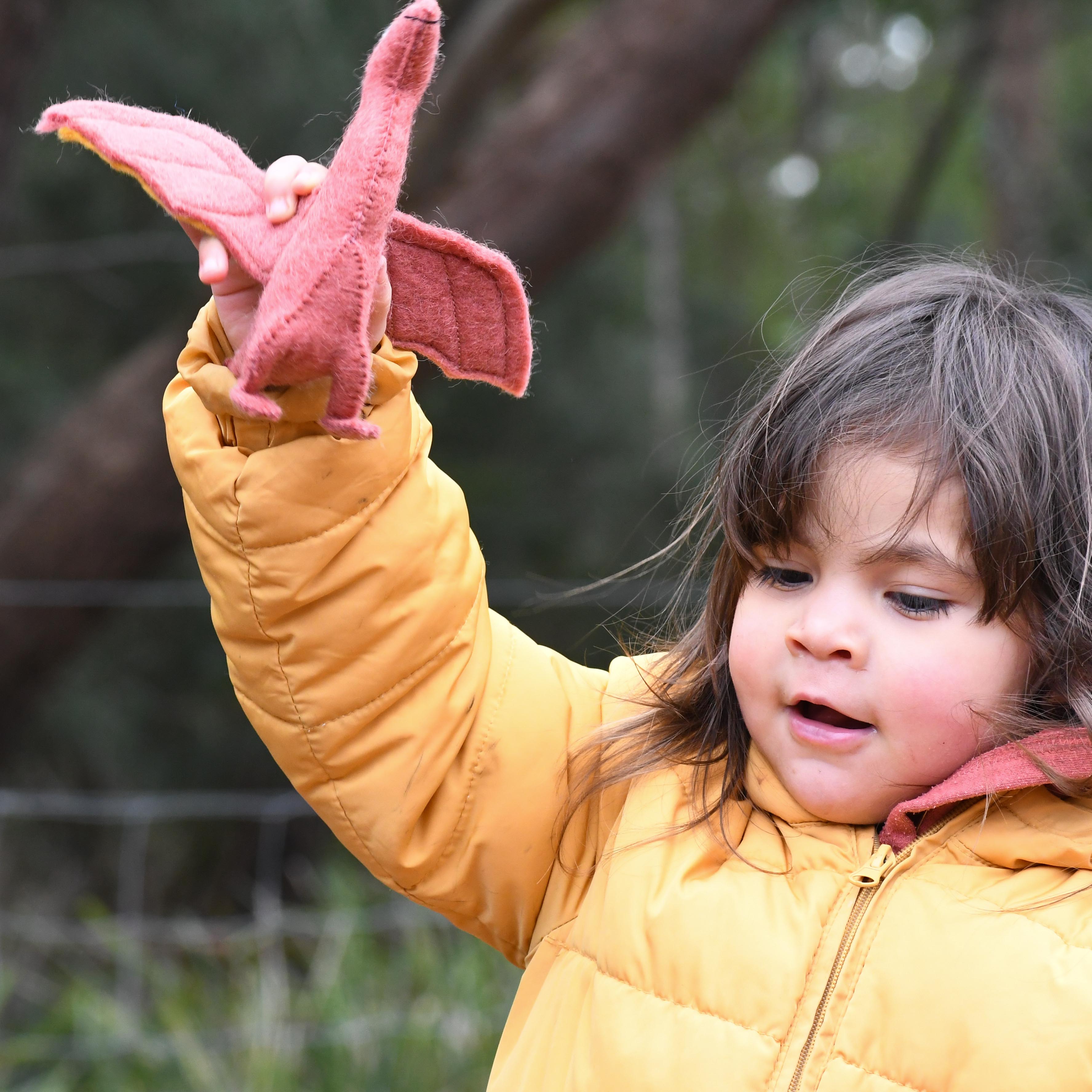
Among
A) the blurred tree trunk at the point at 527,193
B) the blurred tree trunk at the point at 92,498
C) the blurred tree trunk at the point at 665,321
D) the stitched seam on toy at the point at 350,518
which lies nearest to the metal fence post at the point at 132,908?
the blurred tree trunk at the point at 92,498

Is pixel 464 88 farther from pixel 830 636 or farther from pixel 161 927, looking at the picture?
pixel 830 636

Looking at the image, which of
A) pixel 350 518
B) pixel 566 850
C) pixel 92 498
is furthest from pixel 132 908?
pixel 350 518

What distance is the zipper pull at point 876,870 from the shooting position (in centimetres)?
92

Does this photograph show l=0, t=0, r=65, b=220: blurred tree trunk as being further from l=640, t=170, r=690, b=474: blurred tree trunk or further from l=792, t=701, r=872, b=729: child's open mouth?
l=640, t=170, r=690, b=474: blurred tree trunk

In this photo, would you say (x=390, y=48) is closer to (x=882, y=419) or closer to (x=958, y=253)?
(x=882, y=419)

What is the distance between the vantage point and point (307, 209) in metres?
0.87

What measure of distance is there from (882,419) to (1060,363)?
0.57ft

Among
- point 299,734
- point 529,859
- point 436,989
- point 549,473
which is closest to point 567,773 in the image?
point 529,859

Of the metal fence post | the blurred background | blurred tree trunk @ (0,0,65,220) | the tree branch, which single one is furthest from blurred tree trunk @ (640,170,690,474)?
blurred tree trunk @ (0,0,65,220)

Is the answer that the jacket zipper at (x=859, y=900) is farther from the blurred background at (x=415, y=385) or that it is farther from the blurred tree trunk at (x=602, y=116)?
the blurred tree trunk at (x=602, y=116)

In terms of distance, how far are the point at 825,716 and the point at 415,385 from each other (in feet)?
7.81

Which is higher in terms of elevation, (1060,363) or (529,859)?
(1060,363)

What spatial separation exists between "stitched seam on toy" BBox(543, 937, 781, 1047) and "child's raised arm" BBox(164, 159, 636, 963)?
0.35 ft

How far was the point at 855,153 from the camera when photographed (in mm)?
9180
